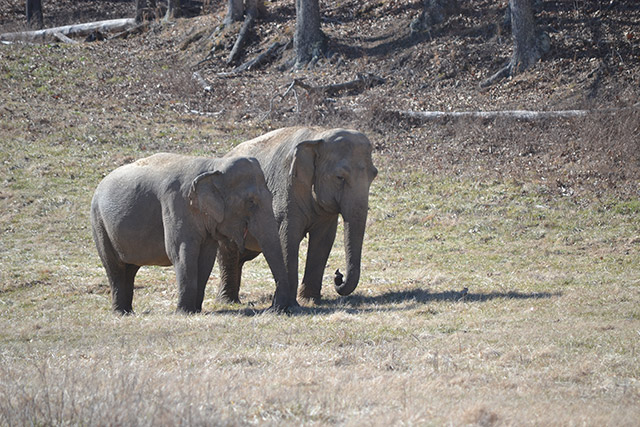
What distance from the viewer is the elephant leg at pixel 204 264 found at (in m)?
12.8

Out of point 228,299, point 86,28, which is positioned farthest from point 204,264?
point 86,28

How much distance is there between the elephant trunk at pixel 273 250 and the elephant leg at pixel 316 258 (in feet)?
4.83

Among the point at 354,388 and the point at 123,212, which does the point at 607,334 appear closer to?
the point at 354,388

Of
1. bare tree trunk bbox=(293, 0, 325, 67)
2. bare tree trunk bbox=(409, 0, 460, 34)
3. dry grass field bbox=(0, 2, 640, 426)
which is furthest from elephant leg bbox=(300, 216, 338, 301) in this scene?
bare tree trunk bbox=(409, 0, 460, 34)

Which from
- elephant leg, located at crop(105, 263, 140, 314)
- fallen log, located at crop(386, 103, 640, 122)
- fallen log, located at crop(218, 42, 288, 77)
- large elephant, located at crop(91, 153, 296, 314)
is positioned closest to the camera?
large elephant, located at crop(91, 153, 296, 314)

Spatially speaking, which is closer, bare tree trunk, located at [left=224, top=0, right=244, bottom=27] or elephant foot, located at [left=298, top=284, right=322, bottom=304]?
elephant foot, located at [left=298, top=284, right=322, bottom=304]

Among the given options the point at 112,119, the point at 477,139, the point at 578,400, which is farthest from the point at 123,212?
the point at 112,119

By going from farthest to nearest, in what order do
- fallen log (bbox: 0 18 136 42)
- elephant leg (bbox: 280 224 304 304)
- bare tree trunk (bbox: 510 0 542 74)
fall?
fallen log (bbox: 0 18 136 42)
bare tree trunk (bbox: 510 0 542 74)
elephant leg (bbox: 280 224 304 304)

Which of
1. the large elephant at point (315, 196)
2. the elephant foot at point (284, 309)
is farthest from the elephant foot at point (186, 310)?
the large elephant at point (315, 196)

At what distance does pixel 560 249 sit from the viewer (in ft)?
58.6

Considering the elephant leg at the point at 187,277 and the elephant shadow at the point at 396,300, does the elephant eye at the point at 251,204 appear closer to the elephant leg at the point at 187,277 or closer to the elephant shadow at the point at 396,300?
the elephant leg at the point at 187,277

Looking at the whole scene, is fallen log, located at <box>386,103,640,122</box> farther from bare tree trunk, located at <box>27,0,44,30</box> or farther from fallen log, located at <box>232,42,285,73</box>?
bare tree trunk, located at <box>27,0,44,30</box>

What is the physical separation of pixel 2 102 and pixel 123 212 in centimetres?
1841

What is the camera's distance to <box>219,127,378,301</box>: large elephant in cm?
1309
